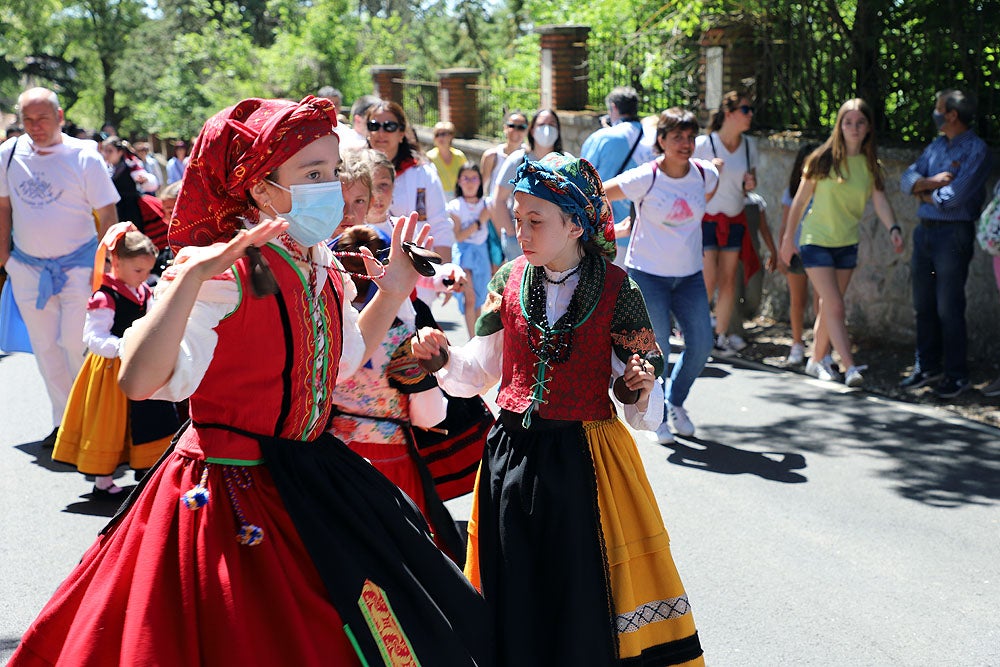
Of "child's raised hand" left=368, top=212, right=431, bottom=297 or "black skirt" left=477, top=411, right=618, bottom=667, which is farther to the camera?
"black skirt" left=477, top=411, right=618, bottom=667

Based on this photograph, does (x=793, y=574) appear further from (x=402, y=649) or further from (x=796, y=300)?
(x=796, y=300)

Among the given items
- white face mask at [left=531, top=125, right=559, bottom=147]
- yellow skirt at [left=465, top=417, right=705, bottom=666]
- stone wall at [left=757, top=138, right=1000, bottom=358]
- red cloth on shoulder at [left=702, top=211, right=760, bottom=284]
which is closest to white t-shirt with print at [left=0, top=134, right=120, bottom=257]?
white face mask at [left=531, top=125, right=559, bottom=147]

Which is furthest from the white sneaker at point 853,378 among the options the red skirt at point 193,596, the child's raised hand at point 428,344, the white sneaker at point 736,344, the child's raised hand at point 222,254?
the child's raised hand at point 222,254

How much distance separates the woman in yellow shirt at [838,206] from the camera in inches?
352

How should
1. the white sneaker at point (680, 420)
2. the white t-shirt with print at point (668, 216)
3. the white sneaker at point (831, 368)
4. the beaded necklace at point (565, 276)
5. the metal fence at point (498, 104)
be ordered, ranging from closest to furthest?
1. the beaded necklace at point (565, 276)
2. the white t-shirt with print at point (668, 216)
3. the white sneaker at point (680, 420)
4. the white sneaker at point (831, 368)
5. the metal fence at point (498, 104)

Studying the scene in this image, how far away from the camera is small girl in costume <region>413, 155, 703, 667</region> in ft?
12.4

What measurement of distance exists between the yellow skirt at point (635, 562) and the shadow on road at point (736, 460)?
3.23 m

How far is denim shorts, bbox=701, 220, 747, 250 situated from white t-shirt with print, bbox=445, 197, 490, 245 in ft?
6.08

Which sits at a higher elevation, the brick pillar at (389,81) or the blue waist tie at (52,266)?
the brick pillar at (389,81)

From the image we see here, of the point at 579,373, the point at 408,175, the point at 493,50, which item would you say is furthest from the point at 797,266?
the point at 493,50

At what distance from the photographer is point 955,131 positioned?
8641mm

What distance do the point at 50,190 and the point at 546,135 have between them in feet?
11.8

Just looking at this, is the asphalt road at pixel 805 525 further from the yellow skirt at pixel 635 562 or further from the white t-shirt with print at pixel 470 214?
the white t-shirt with print at pixel 470 214

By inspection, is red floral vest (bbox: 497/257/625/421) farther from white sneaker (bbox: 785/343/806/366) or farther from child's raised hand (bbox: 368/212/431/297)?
white sneaker (bbox: 785/343/806/366)
